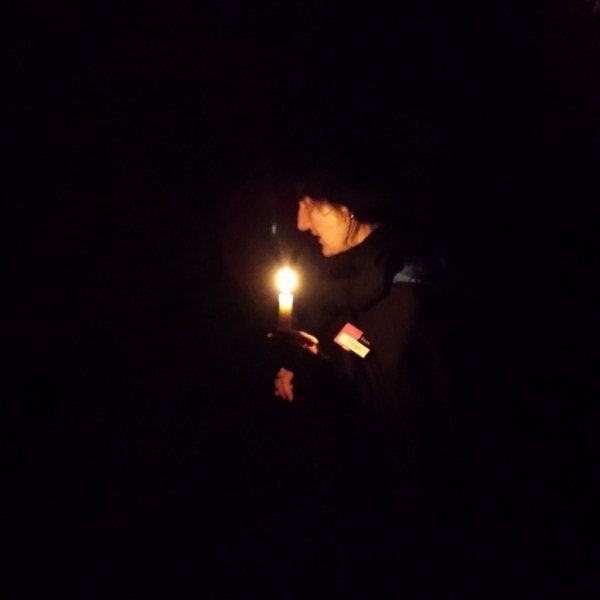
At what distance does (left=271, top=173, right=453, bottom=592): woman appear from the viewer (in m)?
2.44

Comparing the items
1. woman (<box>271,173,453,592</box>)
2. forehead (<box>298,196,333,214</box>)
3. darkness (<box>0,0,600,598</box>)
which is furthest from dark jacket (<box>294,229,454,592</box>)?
darkness (<box>0,0,600,598</box>)

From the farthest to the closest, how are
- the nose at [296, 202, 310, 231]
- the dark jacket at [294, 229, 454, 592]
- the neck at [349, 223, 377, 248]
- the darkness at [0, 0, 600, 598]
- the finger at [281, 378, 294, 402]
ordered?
the darkness at [0, 0, 600, 598] < the finger at [281, 378, 294, 402] < the nose at [296, 202, 310, 231] < the neck at [349, 223, 377, 248] < the dark jacket at [294, 229, 454, 592]

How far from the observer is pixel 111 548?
10.9 feet

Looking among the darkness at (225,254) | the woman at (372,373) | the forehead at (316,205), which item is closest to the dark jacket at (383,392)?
the woman at (372,373)

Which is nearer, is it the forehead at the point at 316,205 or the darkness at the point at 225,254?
the forehead at the point at 316,205

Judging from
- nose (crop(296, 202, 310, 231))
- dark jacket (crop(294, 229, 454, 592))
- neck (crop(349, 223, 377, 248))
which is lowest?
dark jacket (crop(294, 229, 454, 592))

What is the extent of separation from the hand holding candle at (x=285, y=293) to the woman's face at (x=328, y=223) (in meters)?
0.20

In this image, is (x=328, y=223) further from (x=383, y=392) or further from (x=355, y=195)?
(x=383, y=392)

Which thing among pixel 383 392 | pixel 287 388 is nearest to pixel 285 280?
pixel 383 392

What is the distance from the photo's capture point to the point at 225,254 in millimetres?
3539

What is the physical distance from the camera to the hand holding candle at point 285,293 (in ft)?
8.10

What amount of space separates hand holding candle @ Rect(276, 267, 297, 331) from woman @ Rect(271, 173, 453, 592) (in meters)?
0.05

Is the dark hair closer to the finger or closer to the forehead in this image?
the forehead

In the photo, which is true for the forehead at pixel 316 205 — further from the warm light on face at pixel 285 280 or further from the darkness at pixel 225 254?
the darkness at pixel 225 254
